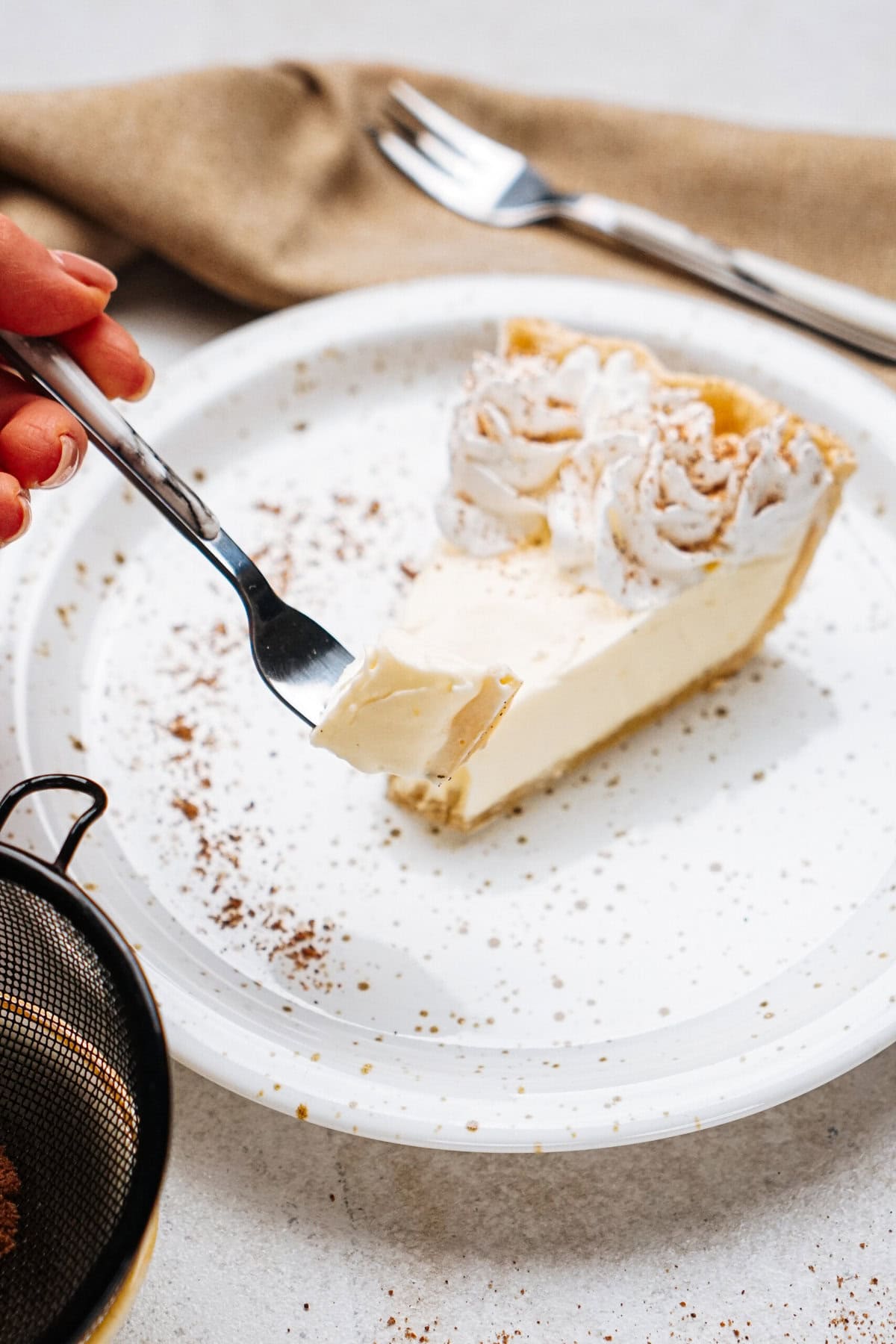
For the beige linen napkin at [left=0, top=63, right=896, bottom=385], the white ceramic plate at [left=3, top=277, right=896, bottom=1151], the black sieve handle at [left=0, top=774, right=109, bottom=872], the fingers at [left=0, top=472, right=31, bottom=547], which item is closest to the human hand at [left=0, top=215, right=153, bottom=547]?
the fingers at [left=0, top=472, right=31, bottom=547]

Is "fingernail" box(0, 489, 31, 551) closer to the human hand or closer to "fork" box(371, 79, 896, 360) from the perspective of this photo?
the human hand

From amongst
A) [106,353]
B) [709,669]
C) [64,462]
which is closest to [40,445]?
[64,462]

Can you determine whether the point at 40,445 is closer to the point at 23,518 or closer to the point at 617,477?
the point at 23,518

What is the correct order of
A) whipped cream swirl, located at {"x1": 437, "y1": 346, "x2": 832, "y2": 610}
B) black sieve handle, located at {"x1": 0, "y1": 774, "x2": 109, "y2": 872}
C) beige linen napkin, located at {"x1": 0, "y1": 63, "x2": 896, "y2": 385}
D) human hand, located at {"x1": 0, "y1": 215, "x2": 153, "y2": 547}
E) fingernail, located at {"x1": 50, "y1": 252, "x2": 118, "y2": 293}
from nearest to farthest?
1. black sieve handle, located at {"x1": 0, "y1": 774, "x2": 109, "y2": 872}
2. human hand, located at {"x1": 0, "y1": 215, "x2": 153, "y2": 547}
3. fingernail, located at {"x1": 50, "y1": 252, "x2": 118, "y2": 293}
4. whipped cream swirl, located at {"x1": 437, "y1": 346, "x2": 832, "y2": 610}
5. beige linen napkin, located at {"x1": 0, "y1": 63, "x2": 896, "y2": 385}

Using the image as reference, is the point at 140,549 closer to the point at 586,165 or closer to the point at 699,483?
the point at 699,483

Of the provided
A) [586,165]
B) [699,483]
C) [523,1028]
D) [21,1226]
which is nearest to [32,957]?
[21,1226]

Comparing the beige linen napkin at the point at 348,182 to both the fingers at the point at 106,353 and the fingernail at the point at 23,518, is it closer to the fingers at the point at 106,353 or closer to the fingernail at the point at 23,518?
the fingers at the point at 106,353
